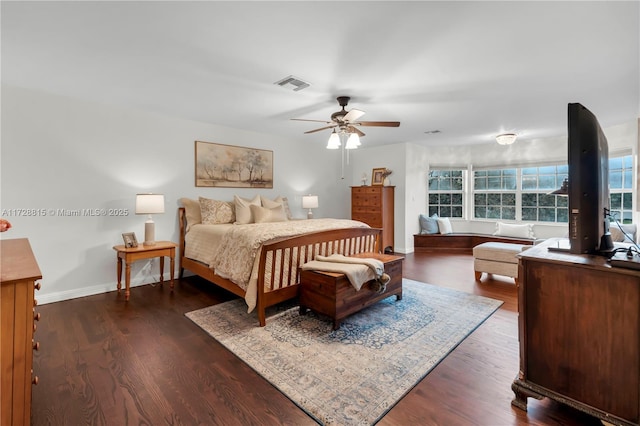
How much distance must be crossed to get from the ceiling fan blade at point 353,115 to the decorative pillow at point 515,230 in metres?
4.69

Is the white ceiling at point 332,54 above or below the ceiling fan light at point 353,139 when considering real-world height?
above

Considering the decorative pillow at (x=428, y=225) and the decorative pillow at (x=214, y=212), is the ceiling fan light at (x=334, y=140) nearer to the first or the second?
the decorative pillow at (x=214, y=212)

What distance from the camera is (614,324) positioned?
4.54ft

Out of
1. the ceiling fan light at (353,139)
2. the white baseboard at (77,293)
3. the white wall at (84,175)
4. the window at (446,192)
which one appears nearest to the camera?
the white wall at (84,175)

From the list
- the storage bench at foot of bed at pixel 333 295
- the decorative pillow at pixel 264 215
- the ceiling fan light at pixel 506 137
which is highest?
the ceiling fan light at pixel 506 137

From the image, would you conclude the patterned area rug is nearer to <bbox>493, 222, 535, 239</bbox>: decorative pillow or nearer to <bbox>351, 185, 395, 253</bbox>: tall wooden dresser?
<bbox>351, 185, 395, 253</bbox>: tall wooden dresser

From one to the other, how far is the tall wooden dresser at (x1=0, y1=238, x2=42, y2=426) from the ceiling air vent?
236 cm

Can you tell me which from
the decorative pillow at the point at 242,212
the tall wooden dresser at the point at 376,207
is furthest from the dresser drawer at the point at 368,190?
the decorative pillow at the point at 242,212

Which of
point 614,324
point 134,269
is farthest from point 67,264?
point 614,324

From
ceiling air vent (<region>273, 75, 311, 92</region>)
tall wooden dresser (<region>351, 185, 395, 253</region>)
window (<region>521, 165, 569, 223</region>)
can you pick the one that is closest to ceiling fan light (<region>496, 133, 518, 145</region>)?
window (<region>521, 165, 569, 223</region>)

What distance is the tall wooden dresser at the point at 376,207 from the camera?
19.4 ft

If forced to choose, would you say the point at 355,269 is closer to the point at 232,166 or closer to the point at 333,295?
the point at 333,295

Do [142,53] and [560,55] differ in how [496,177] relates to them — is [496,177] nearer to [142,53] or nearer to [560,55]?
[560,55]

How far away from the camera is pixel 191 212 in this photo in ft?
14.0
